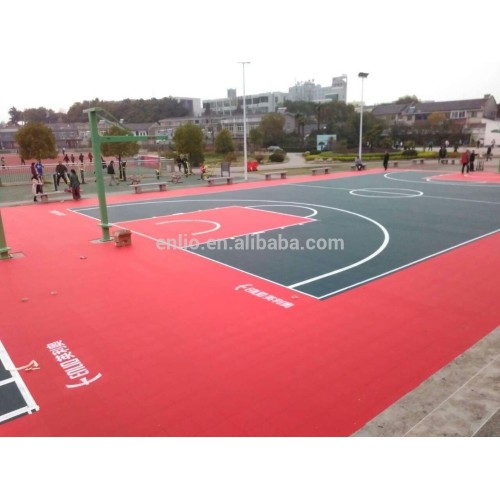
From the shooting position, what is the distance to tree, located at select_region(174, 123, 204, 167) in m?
36.1

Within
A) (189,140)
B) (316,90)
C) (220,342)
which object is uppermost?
(316,90)

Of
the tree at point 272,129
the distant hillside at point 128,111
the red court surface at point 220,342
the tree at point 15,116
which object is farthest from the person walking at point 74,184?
the tree at point 15,116

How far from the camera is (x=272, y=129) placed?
72.6 metres

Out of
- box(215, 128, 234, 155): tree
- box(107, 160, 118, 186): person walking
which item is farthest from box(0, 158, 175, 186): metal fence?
box(215, 128, 234, 155): tree

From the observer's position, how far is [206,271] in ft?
32.3

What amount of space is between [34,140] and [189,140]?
38.9ft

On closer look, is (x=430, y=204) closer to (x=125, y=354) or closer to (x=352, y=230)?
(x=352, y=230)

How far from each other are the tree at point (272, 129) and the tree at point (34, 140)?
43888mm

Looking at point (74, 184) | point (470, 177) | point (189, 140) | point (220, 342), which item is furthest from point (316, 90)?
point (220, 342)

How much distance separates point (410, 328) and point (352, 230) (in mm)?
7197

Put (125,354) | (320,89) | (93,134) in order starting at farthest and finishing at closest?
(320,89)
(93,134)
(125,354)

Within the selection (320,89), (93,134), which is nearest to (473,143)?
(93,134)

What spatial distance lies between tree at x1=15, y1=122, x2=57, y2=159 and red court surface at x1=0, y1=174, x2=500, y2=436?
83.6 feet

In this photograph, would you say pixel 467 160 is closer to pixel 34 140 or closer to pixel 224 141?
pixel 224 141
